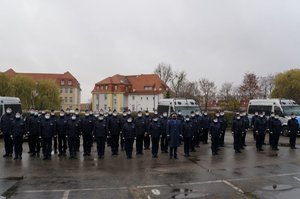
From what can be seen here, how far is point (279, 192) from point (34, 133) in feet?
35.0

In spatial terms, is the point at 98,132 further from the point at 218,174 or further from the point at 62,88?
the point at 62,88

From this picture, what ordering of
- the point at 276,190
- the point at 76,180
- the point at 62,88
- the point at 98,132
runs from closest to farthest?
the point at 276,190 < the point at 76,180 < the point at 98,132 < the point at 62,88

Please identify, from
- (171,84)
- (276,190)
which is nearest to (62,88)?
(171,84)

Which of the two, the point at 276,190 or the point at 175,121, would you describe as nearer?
the point at 276,190

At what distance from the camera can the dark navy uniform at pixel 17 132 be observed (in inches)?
625

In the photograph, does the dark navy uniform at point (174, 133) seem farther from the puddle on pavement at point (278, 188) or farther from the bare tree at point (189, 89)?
the bare tree at point (189, 89)

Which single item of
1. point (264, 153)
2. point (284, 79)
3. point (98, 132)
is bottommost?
point (264, 153)

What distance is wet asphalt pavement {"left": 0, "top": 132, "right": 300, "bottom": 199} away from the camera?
32.3 feet

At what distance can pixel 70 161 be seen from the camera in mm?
15273

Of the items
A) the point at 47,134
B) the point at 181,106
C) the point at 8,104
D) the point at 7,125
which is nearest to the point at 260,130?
the point at 181,106

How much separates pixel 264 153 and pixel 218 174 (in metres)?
6.09

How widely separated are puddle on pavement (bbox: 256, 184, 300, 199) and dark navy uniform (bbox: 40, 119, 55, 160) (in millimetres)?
9041

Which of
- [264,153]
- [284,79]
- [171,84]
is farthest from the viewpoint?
[171,84]

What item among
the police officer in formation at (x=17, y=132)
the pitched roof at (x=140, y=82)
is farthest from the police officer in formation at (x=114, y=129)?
the pitched roof at (x=140, y=82)
